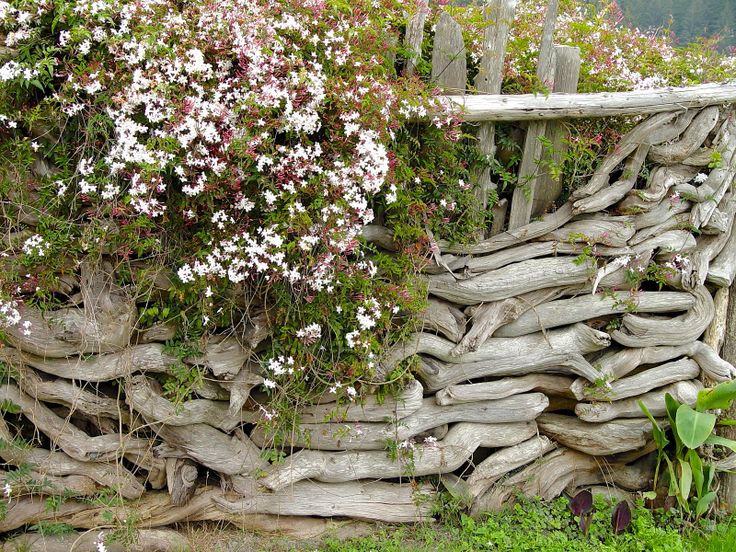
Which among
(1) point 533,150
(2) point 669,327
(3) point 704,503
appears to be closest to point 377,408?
(1) point 533,150

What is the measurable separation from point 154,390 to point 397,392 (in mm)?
1403

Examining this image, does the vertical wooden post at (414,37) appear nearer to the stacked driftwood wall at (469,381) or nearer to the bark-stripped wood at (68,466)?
the stacked driftwood wall at (469,381)

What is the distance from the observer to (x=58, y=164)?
3.11 meters

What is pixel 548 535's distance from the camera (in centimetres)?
→ 405

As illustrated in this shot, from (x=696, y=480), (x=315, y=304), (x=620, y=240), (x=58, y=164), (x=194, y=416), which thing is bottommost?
(x=696, y=480)

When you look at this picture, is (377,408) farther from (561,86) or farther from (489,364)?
(561,86)

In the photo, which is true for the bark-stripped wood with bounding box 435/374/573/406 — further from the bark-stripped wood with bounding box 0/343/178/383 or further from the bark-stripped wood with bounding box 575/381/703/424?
the bark-stripped wood with bounding box 0/343/178/383

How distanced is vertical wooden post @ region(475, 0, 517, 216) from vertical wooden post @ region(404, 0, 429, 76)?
0.40 m

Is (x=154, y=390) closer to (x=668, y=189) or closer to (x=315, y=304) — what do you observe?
(x=315, y=304)

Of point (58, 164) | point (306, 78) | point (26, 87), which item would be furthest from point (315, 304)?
point (26, 87)

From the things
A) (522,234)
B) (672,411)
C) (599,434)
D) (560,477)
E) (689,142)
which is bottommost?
(560,477)

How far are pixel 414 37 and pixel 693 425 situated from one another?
3.03 meters

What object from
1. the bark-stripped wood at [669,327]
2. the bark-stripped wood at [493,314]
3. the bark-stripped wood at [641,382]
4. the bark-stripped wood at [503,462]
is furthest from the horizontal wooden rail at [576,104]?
the bark-stripped wood at [503,462]

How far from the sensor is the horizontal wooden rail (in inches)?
148
